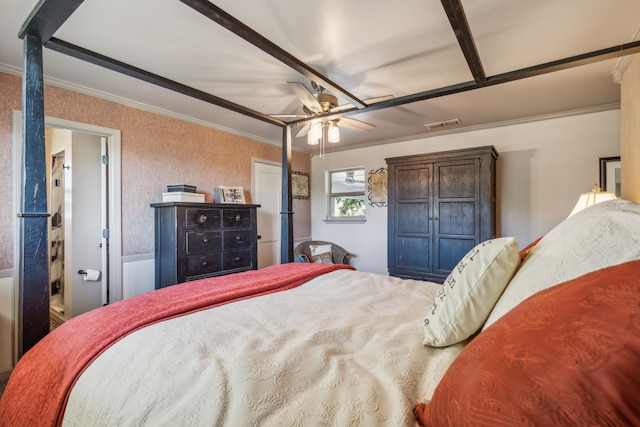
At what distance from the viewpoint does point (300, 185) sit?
203 inches

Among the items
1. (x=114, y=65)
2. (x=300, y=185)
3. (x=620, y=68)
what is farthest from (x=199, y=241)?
(x=620, y=68)

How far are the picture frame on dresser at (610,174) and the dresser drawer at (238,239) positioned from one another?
395 cm

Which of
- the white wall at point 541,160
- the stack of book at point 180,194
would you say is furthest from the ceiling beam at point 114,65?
the white wall at point 541,160

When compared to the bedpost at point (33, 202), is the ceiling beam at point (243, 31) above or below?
above

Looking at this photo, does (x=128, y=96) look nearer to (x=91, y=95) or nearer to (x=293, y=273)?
(x=91, y=95)

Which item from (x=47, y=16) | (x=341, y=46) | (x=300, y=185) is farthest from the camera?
(x=300, y=185)

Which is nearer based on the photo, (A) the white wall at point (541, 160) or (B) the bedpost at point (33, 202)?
(B) the bedpost at point (33, 202)

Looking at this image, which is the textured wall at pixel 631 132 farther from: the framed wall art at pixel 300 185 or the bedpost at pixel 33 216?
the framed wall art at pixel 300 185

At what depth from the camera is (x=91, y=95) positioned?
278 centimetres

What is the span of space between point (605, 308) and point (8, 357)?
3545 mm

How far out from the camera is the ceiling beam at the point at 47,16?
1233 mm

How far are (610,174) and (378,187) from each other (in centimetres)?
268

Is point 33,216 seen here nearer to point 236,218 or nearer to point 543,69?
point 236,218

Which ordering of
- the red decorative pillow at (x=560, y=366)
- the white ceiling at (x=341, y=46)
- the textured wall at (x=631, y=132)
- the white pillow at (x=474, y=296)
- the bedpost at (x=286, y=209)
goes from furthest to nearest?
1. the bedpost at (x=286, y=209)
2. the textured wall at (x=631, y=132)
3. the white ceiling at (x=341, y=46)
4. the white pillow at (x=474, y=296)
5. the red decorative pillow at (x=560, y=366)
